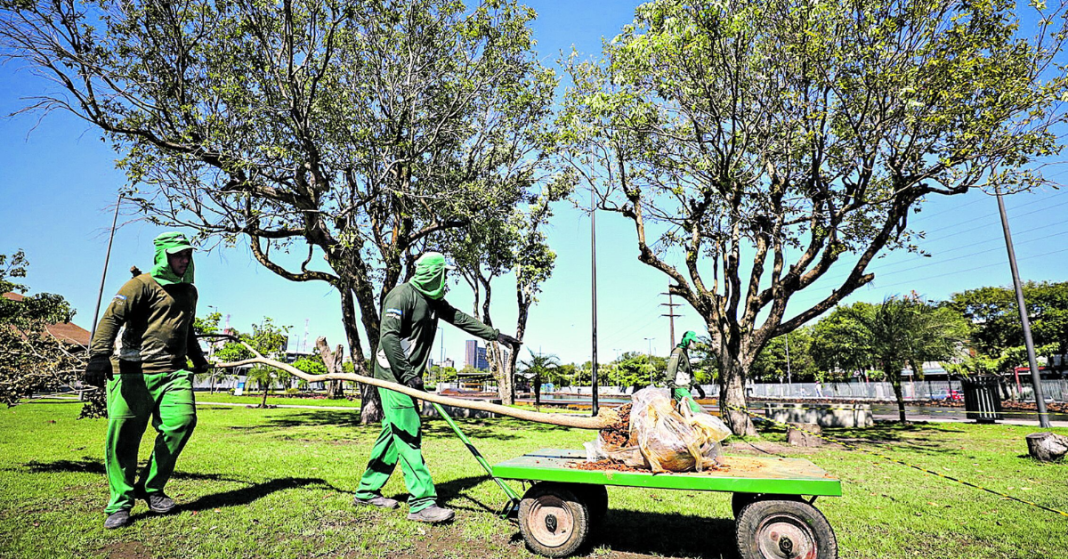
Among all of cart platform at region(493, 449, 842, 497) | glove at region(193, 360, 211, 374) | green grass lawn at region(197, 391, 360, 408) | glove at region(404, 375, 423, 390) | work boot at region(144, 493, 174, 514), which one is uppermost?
glove at region(193, 360, 211, 374)

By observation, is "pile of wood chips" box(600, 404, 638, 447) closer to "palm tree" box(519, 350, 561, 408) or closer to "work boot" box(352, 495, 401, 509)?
"work boot" box(352, 495, 401, 509)

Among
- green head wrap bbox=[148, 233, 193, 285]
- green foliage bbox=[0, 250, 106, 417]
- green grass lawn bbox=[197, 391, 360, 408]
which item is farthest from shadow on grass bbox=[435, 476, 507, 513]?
green grass lawn bbox=[197, 391, 360, 408]

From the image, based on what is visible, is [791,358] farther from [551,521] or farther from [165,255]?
[165,255]

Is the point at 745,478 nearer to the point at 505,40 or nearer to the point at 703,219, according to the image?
the point at 703,219

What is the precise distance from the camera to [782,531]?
3488 millimetres

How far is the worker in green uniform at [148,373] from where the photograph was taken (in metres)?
4.43

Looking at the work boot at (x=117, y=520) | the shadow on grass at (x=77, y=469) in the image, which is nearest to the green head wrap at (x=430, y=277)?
the work boot at (x=117, y=520)

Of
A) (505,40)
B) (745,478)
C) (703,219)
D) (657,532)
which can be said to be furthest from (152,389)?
(703,219)

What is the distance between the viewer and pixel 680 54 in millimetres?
11672

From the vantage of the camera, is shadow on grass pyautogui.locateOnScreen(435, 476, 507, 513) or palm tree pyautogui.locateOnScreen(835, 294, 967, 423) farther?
palm tree pyautogui.locateOnScreen(835, 294, 967, 423)

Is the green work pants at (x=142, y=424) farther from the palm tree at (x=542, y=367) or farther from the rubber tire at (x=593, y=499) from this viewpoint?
the palm tree at (x=542, y=367)

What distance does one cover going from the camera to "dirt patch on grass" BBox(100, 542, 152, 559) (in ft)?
12.1

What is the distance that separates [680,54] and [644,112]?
157 centimetres

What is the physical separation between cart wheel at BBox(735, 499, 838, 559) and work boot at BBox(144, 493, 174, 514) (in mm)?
4650
